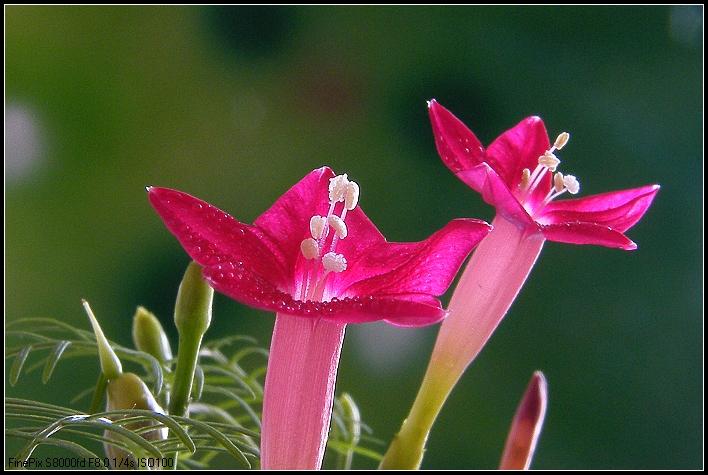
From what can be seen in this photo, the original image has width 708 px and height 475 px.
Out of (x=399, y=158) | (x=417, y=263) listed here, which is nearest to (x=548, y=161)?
(x=417, y=263)

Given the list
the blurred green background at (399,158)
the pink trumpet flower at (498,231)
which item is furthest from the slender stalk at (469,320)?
the blurred green background at (399,158)

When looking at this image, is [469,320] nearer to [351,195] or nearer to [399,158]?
[351,195]

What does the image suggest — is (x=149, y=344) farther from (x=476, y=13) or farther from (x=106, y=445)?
Answer: (x=476, y=13)

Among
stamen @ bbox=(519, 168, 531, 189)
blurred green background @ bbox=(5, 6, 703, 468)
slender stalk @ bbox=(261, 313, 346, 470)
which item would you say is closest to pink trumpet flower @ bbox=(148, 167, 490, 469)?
slender stalk @ bbox=(261, 313, 346, 470)

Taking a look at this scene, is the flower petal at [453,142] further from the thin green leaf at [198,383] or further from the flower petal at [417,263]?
the thin green leaf at [198,383]

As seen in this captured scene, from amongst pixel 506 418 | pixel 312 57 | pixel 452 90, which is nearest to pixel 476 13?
pixel 452 90

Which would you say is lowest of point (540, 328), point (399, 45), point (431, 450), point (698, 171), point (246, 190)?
point (431, 450)
